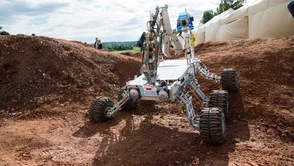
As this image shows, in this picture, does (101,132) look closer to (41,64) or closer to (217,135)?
(217,135)

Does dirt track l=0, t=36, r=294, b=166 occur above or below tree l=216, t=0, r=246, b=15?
below

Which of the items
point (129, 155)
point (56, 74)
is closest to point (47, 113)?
point (56, 74)

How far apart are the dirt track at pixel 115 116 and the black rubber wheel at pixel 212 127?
214 mm

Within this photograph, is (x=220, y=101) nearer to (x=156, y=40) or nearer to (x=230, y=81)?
(x=230, y=81)

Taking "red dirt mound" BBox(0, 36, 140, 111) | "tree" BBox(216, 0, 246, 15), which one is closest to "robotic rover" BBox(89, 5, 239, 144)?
"red dirt mound" BBox(0, 36, 140, 111)

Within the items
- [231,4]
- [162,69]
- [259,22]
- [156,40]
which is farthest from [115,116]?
[231,4]

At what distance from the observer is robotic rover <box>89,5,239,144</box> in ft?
14.9

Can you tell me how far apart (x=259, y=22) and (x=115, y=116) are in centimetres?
1127

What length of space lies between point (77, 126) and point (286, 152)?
4.41 meters

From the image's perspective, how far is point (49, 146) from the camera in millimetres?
4949

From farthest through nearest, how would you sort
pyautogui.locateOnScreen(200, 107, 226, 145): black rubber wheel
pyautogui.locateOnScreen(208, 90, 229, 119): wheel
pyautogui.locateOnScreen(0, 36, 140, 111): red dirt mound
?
pyautogui.locateOnScreen(0, 36, 140, 111): red dirt mound, pyautogui.locateOnScreen(208, 90, 229, 119): wheel, pyautogui.locateOnScreen(200, 107, 226, 145): black rubber wheel

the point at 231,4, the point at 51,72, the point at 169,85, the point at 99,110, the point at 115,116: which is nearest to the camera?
the point at 169,85

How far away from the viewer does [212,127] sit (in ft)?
14.6

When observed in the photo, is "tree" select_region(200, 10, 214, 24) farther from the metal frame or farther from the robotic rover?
the metal frame
